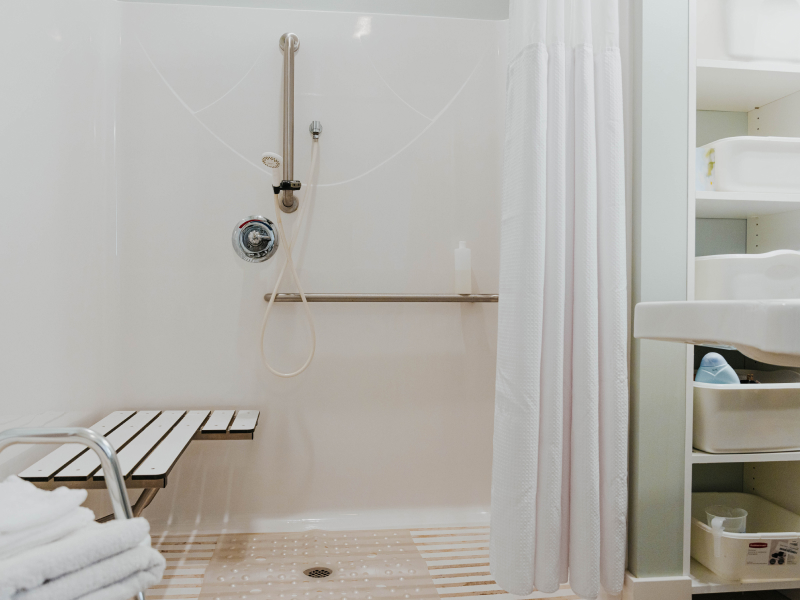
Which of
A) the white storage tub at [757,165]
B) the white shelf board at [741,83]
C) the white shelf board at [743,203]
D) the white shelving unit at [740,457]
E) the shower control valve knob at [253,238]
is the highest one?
the white shelf board at [741,83]

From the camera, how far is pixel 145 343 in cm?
175

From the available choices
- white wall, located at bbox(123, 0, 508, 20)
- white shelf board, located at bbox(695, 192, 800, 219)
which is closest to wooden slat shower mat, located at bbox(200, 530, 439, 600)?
white shelf board, located at bbox(695, 192, 800, 219)

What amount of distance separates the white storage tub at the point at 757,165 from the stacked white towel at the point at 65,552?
4.82 ft

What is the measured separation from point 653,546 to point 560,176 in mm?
924

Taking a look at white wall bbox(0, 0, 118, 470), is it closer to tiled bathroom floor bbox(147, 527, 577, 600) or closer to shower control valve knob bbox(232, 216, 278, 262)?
shower control valve knob bbox(232, 216, 278, 262)

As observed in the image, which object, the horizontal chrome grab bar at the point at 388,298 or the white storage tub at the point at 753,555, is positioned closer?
the white storage tub at the point at 753,555

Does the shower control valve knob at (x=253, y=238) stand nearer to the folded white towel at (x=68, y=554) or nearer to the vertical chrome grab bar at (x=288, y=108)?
the vertical chrome grab bar at (x=288, y=108)

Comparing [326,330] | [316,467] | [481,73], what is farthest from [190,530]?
[481,73]

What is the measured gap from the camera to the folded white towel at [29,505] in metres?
0.65

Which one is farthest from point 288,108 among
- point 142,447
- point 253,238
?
point 142,447

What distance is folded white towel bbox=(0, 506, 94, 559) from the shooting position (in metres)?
0.64

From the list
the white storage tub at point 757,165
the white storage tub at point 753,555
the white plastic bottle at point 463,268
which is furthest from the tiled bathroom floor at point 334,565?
the white storage tub at point 757,165

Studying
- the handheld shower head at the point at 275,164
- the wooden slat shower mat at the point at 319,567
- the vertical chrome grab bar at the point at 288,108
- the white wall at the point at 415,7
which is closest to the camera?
→ the wooden slat shower mat at the point at 319,567

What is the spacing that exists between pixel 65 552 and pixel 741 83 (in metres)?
1.79
